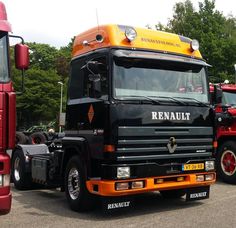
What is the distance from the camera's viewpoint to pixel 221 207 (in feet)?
27.4

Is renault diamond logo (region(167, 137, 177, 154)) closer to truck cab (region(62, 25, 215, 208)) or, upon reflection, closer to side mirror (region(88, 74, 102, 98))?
truck cab (region(62, 25, 215, 208))

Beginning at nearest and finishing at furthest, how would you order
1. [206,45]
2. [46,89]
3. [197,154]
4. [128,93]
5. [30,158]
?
1. [128,93]
2. [197,154]
3. [30,158]
4. [206,45]
5. [46,89]

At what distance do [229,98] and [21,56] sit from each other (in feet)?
23.8

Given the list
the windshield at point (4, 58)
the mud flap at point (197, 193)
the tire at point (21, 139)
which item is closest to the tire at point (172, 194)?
the mud flap at point (197, 193)

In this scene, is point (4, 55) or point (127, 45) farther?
point (127, 45)

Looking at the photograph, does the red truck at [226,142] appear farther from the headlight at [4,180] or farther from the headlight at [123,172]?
the headlight at [4,180]

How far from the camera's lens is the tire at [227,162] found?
1122 centimetres

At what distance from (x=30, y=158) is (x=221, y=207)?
476cm

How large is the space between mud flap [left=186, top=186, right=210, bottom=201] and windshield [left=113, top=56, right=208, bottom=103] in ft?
5.65

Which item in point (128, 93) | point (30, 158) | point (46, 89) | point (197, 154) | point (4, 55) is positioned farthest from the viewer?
point (46, 89)

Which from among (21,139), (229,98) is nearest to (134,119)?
(229,98)

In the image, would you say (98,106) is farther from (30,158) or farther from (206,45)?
(206,45)

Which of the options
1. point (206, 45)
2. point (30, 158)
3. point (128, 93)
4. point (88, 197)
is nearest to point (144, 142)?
point (128, 93)

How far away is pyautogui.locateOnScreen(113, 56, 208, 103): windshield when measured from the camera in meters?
7.56
